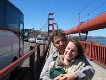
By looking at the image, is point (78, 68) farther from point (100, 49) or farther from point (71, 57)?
point (100, 49)

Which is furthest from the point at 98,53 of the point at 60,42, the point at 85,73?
the point at 85,73

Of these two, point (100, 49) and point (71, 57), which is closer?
point (71, 57)

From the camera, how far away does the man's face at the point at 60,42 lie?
409 cm

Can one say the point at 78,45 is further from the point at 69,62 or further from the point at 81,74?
the point at 81,74

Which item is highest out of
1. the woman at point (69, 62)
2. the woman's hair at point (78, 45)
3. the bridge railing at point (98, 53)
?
the woman's hair at point (78, 45)

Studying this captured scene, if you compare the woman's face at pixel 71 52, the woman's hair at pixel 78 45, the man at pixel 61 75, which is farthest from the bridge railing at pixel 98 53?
the woman's face at pixel 71 52

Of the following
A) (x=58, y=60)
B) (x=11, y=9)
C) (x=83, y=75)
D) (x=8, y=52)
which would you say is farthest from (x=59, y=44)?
(x=11, y=9)

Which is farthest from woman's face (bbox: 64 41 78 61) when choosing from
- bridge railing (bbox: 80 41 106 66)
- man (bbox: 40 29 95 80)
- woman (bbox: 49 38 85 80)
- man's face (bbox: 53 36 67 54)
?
bridge railing (bbox: 80 41 106 66)

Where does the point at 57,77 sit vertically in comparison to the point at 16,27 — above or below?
below

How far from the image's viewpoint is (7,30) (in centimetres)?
955

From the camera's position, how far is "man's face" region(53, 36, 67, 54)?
4.09 metres

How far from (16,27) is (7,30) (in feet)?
6.18

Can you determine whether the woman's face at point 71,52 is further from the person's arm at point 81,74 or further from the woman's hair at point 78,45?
the person's arm at point 81,74

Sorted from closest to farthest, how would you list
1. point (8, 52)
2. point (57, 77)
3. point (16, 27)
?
1. point (57, 77)
2. point (8, 52)
3. point (16, 27)
